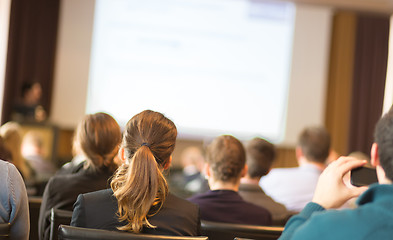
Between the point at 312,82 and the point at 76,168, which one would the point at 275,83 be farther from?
the point at 76,168

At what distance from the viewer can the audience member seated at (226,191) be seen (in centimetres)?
224

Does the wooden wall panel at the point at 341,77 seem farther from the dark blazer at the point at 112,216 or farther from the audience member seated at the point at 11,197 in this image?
the audience member seated at the point at 11,197

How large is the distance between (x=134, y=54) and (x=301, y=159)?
382 cm

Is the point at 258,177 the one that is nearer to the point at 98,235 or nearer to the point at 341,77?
the point at 98,235

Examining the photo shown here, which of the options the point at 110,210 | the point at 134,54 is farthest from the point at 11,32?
the point at 110,210

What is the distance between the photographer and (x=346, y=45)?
7988 millimetres

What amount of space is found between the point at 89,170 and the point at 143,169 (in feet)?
2.32

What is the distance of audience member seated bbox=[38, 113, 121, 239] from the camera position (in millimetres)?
2193

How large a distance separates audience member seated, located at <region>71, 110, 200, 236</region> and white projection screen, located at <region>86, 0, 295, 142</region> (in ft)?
16.9

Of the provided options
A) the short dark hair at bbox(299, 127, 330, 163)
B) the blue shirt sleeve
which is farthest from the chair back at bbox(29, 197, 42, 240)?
the short dark hair at bbox(299, 127, 330, 163)

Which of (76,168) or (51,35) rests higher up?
(51,35)

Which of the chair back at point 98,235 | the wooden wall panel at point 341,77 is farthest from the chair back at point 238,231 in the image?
the wooden wall panel at point 341,77

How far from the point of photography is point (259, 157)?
298 cm

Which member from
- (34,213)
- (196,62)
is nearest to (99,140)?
(34,213)
